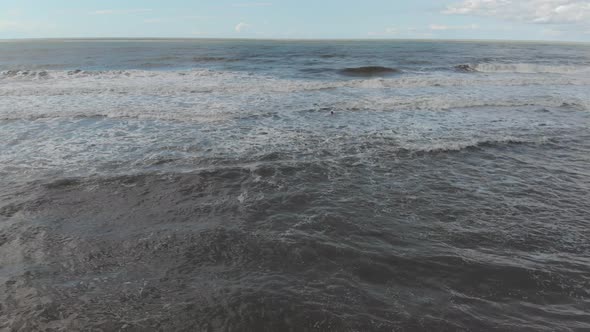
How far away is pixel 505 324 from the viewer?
4664mm

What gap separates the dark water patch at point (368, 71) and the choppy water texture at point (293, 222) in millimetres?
19461

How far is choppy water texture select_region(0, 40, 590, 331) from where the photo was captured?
4941 millimetres

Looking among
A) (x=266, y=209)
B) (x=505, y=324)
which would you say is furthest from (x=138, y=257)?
(x=505, y=324)

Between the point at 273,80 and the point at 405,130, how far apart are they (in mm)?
15325

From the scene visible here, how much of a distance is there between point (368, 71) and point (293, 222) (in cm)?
3163

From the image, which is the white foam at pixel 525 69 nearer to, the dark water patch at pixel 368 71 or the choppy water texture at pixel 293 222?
the dark water patch at pixel 368 71

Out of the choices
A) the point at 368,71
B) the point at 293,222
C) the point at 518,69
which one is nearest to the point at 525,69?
the point at 518,69

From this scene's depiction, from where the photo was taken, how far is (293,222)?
282 inches

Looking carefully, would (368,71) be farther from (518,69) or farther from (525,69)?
(525,69)

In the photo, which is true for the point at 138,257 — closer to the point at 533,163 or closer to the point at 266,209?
the point at 266,209

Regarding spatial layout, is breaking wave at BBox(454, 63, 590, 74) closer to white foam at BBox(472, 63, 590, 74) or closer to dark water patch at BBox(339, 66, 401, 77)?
white foam at BBox(472, 63, 590, 74)

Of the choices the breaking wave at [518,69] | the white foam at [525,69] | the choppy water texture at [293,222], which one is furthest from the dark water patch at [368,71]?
the choppy water texture at [293,222]

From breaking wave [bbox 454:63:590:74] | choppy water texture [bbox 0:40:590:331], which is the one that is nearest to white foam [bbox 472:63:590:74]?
breaking wave [bbox 454:63:590:74]

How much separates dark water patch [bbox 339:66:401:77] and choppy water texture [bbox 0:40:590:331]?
19461 millimetres
